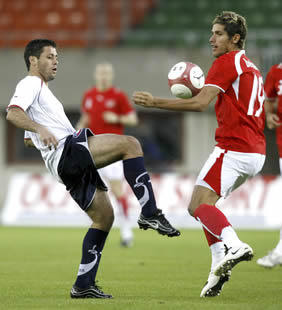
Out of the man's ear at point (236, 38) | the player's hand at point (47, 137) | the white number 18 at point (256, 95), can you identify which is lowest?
the player's hand at point (47, 137)

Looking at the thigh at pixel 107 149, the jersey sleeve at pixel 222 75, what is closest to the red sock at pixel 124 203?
the thigh at pixel 107 149

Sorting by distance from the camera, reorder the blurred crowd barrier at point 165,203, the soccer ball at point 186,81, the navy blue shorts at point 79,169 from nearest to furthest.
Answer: the navy blue shorts at point 79,169 < the soccer ball at point 186,81 < the blurred crowd barrier at point 165,203

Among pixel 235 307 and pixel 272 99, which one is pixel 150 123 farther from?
pixel 235 307

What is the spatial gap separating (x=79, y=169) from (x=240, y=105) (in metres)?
1.40

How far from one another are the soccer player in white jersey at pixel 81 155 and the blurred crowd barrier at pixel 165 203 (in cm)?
900

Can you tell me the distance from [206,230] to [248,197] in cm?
906

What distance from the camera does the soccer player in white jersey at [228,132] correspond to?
6316mm

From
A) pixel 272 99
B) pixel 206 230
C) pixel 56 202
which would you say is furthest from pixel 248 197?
pixel 206 230

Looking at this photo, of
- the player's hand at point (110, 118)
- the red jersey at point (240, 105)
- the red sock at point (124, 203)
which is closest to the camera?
the red jersey at point (240, 105)

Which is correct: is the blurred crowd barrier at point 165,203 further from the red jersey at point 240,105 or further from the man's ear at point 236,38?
the man's ear at point 236,38

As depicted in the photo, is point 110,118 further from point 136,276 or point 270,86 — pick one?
point 136,276

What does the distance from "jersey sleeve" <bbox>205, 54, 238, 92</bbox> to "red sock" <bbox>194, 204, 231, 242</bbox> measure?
0.96 metres

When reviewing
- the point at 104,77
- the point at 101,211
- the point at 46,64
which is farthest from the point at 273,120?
A: the point at 104,77

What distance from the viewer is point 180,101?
611cm
